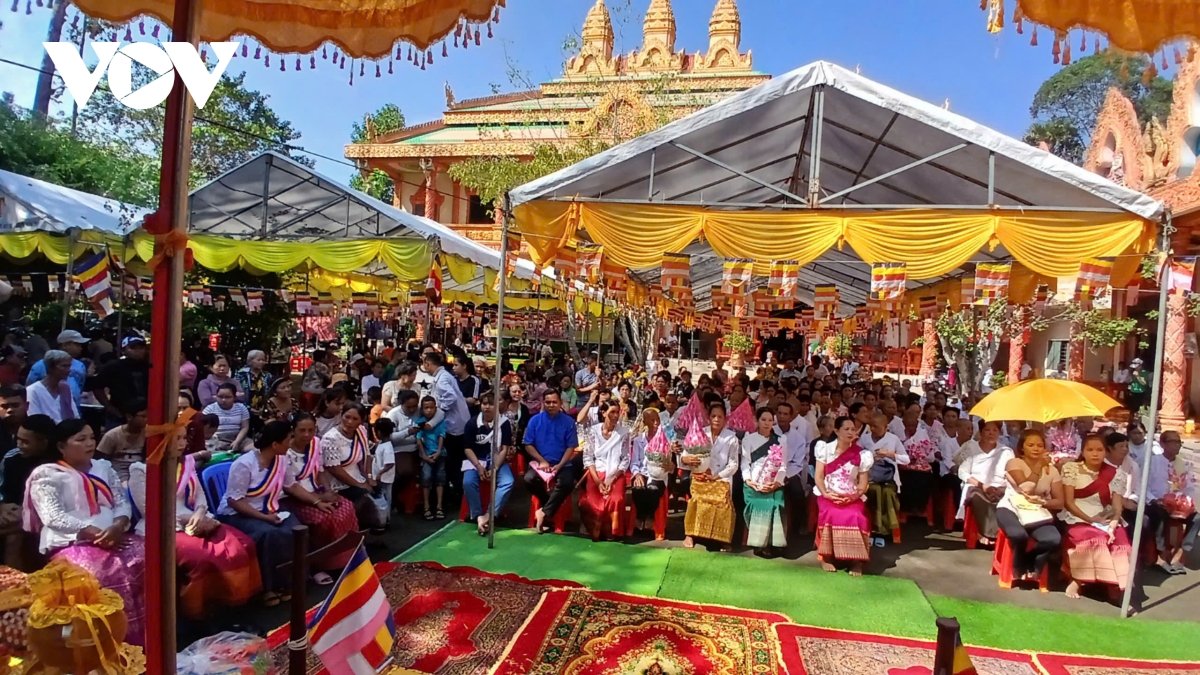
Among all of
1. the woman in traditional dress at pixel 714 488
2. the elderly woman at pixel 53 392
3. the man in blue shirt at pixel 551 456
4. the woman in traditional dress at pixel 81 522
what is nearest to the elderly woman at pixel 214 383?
the elderly woman at pixel 53 392

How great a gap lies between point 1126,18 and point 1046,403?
13.8 ft

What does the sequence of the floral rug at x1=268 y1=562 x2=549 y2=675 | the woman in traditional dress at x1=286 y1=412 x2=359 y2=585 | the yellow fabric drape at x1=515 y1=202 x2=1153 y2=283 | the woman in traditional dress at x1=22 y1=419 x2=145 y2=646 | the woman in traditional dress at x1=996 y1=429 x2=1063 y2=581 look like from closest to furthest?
the woman in traditional dress at x1=22 y1=419 x2=145 y2=646, the floral rug at x1=268 y1=562 x2=549 y2=675, the woman in traditional dress at x1=286 y1=412 x2=359 y2=585, the woman in traditional dress at x1=996 y1=429 x2=1063 y2=581, the yellow fabric drape at x1=515 y1=202 x2=1153 y2=283

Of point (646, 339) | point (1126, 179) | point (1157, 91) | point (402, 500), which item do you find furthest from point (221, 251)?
point (1157, 91)

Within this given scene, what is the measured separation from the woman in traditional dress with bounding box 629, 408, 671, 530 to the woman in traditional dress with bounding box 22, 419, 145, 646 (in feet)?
12.8

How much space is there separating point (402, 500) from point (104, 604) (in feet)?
15.7

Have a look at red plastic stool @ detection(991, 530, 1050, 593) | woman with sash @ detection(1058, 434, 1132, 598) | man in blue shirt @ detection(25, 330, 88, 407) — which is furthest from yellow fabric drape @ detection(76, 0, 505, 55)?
man in blue shirt @ detection(25, 330, 88, 407)

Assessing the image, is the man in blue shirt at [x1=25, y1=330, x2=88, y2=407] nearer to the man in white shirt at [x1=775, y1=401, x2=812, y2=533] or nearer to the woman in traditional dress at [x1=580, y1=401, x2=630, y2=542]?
the woman in traditional dress at [x1=580, y1=401, x2=630, y2=542]

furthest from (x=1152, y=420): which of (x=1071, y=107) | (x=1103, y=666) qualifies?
(x=1071, y=107)

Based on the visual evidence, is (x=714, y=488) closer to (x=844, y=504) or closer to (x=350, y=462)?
(x=844, y=504)

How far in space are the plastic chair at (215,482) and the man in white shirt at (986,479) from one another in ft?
20.1

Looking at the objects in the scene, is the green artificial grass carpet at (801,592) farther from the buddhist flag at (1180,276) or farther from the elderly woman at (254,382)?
the elderly woman at (254,382)

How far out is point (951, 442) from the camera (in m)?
7.12

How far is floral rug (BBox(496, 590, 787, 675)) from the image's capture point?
3871mm

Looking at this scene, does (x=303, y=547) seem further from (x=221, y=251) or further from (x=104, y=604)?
(x=221, y=251)
